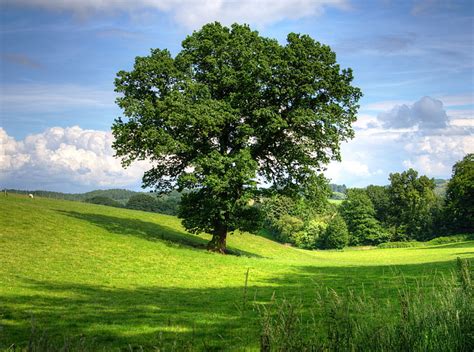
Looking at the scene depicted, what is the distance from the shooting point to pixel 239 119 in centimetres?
3750

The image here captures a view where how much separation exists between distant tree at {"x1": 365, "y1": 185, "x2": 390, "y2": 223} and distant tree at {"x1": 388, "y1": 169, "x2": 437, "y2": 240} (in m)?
2.21

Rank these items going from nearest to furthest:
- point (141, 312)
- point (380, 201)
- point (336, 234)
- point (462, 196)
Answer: point (141, 312) < point (462, 196) < point (336, 234) < point (380, 201)

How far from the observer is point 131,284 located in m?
23.8

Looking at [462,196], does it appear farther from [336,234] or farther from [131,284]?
[131,284]

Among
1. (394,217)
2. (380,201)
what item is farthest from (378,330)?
(380,201)

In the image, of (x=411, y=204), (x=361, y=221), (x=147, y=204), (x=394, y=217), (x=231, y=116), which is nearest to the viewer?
(x=231, y=116)

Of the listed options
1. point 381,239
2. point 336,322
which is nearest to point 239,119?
point 336,322

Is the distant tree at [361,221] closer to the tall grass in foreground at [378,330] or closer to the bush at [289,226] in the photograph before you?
the bush at [289,226]

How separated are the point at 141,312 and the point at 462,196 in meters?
99.7

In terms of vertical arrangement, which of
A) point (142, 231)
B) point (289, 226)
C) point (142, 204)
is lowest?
point (289, 226)

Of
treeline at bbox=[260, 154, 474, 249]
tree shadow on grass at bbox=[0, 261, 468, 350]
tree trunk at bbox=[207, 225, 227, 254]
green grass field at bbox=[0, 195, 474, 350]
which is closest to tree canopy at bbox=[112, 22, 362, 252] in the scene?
tree trunk at bbox=[207, 225, 227, 254]

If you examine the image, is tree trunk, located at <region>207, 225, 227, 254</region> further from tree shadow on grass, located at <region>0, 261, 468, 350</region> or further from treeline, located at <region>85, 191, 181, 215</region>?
treeline, located at <region>85, 191, 181, 215</region>

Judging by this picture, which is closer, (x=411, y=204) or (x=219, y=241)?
(x=219, y=241)

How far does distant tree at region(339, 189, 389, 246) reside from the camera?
365 feet
